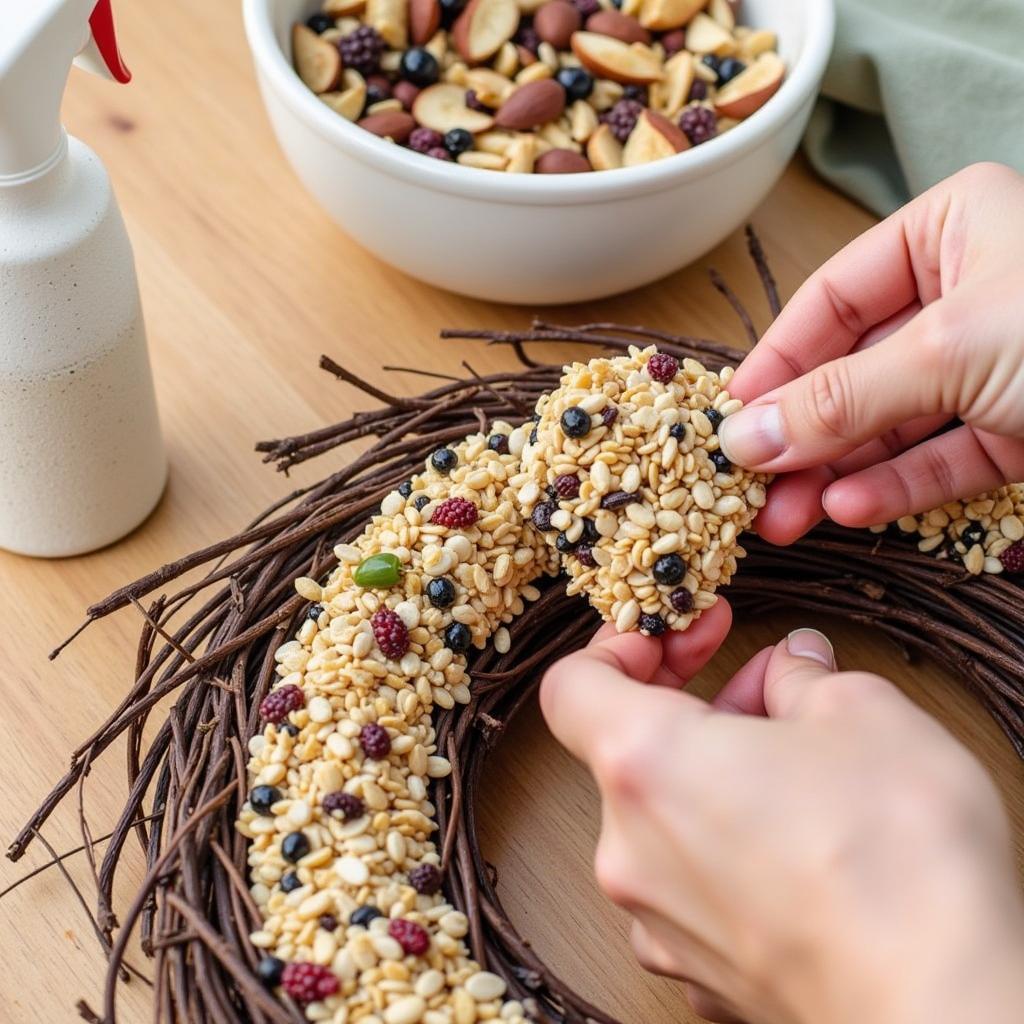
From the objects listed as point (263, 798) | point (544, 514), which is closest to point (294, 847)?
point (263, 798)

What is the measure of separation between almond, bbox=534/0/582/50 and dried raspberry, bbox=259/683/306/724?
74 cm

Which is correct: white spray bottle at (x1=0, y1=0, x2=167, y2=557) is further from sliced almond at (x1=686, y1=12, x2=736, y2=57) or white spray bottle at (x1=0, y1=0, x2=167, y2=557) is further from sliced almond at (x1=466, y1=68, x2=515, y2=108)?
sliced almond at (x1=686, y1=12, x2=736, y2=57)

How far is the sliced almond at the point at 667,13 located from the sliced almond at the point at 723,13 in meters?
0.01

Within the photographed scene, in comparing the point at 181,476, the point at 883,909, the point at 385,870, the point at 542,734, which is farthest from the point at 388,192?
the point at 883,909

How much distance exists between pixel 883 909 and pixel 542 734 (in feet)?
1.22

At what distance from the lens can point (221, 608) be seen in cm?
89

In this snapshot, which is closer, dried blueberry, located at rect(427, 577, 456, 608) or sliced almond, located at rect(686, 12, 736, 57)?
dried blueberry, located at rect(427, 577, 456, 608)

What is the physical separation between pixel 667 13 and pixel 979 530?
2.04 feet

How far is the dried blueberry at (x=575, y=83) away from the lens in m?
1.21

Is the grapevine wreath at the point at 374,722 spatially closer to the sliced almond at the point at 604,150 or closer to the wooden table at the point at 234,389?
the wooden table at the point at 234,389

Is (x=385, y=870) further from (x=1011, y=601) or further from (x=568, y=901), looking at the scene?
A: (x=1011, y=601)

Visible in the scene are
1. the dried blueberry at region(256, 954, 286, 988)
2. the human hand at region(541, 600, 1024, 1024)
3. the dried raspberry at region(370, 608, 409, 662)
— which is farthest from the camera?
the dried raspberry at region(370, 608, 409, 662)

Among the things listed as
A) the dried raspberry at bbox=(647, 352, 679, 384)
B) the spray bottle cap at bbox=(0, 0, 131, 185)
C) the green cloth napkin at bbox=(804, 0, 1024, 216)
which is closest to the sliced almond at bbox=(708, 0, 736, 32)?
the green cloth napkin at bbox=(804, 0, 1024, 216)

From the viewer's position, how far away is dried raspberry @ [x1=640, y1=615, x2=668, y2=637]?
2.74 ft
